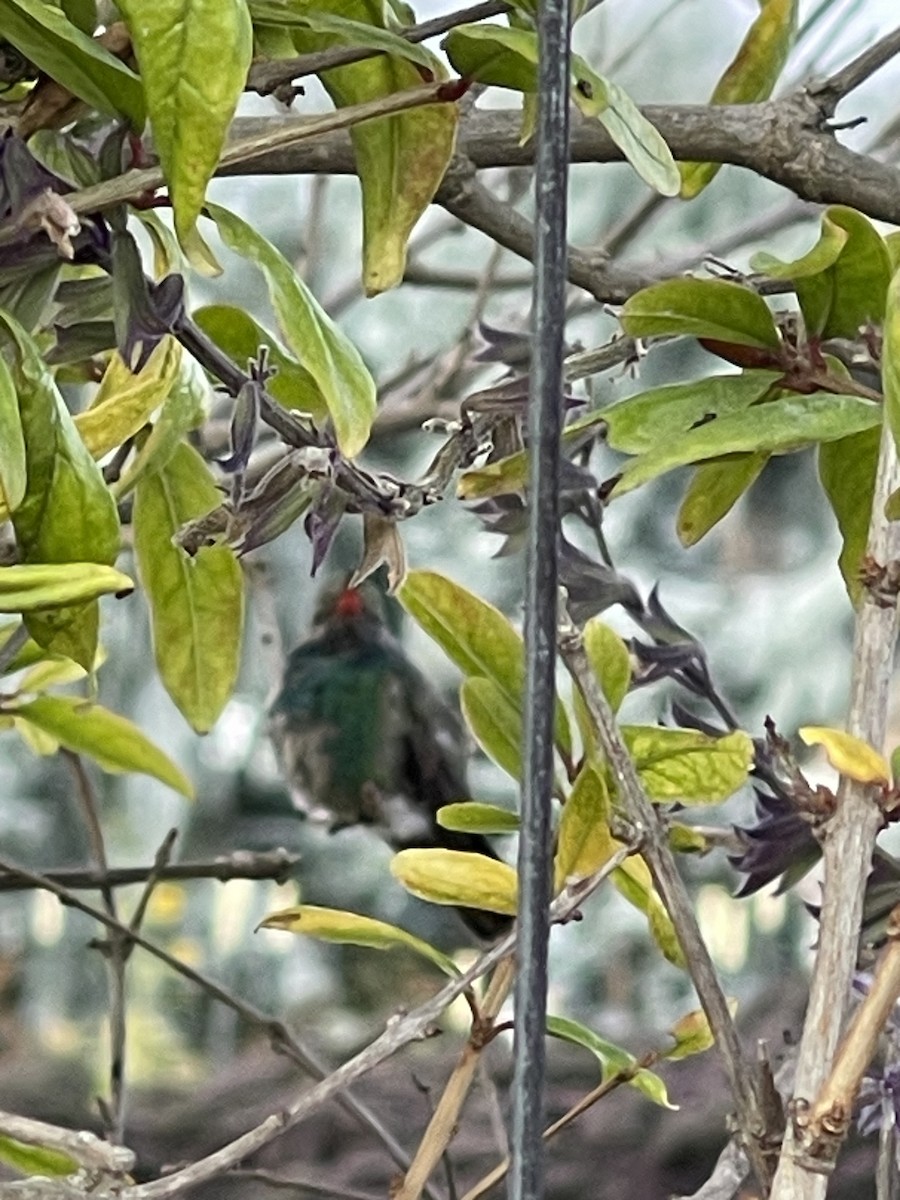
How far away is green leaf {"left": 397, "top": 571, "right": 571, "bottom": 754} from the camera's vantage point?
1.30 ft

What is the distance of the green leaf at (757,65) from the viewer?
0.48 meters

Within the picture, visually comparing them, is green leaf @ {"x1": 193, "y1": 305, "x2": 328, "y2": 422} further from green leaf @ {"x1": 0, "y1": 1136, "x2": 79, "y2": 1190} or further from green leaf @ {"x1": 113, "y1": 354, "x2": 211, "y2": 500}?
green leaf @ {"x1": 0, "y1": 1136, "x2": 79, "y2": 1190}

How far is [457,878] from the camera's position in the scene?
38 centimetres

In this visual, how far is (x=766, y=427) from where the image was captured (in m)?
0.33

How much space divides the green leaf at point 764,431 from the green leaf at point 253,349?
0.35 feet

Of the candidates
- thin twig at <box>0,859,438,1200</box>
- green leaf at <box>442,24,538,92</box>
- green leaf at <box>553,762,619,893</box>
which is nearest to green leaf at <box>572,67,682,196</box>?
green leaf at <box>442,24,538,92</box>

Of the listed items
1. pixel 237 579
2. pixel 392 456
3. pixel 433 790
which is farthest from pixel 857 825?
pixel 392 456

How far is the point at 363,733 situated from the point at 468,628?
987mm

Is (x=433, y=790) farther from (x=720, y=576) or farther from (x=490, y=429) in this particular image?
(x=490, y=429)

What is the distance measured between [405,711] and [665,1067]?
46cm

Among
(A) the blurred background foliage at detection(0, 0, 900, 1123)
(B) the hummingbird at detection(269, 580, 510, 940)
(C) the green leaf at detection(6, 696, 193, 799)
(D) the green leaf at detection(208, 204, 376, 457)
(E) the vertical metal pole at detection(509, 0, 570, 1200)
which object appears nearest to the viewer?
(E) the vertical metal pole at detection(509, 0, 570, 1200)

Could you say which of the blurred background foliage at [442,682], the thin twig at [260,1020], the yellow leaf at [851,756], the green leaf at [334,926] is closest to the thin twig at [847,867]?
the yellow leaf at [851,756]

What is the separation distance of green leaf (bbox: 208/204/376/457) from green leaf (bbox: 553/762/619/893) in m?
0.09

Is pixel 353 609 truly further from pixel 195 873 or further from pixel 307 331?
pixel 307 331
